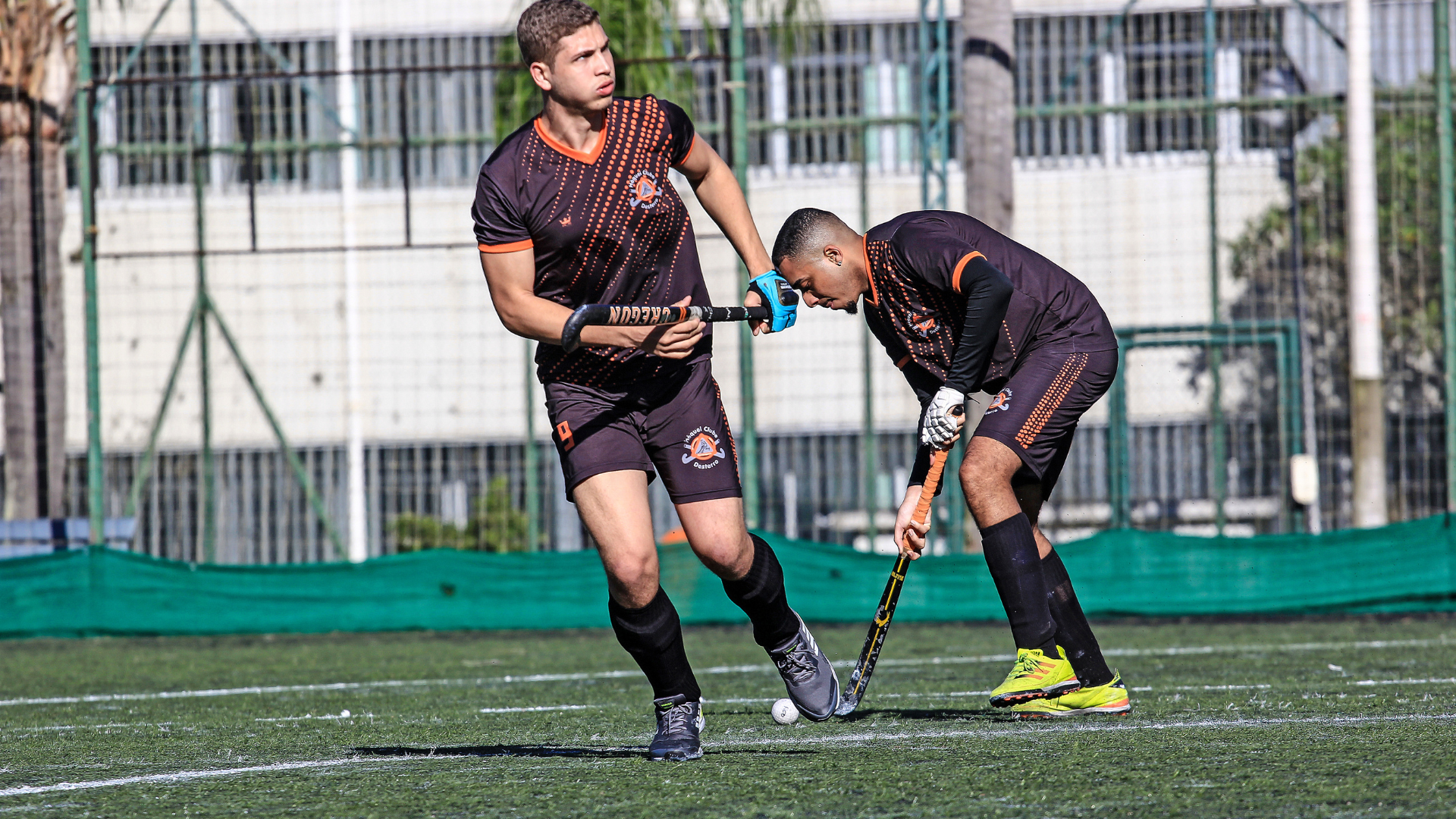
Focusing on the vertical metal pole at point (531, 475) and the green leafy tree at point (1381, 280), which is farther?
the vertical metal pole at point (531, 475)

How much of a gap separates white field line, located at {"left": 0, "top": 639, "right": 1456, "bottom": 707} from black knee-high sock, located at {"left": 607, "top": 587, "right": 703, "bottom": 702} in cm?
283

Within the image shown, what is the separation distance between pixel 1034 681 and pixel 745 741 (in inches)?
35.5

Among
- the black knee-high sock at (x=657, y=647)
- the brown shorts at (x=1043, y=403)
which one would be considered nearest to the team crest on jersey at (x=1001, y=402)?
the brown shorts at (x=1043, y=403)

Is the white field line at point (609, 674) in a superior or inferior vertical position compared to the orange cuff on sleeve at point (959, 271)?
inferior

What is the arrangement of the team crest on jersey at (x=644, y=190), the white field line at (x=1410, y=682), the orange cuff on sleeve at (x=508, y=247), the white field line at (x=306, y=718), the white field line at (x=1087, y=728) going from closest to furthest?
the orange cuff on sleeve at (x=508, y=247) → the team crest on jersey at (x=644, y=190) → the white field line at (x=1087, y=728) → the white field line at (x=306, y=718) → the white field line at (x=1410, y=682)

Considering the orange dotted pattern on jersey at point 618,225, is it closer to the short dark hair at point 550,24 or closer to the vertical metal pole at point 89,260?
the short dark hair at point 550,24

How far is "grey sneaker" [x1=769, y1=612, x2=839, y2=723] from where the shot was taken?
4609 mm

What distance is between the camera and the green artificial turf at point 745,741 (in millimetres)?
3391

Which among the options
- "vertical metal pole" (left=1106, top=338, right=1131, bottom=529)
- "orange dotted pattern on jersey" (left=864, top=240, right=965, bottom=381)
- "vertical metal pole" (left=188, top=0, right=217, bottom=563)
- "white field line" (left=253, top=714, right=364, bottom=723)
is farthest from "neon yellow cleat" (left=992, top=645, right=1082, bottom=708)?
"vertical metal pole" (left=188, top=0, right=217, bottom=563)

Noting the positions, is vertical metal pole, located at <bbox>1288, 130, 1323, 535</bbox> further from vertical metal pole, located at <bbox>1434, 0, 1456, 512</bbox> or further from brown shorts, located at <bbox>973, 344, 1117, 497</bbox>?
brown shorts, located at <bbox>973, 344, 1117, 497</bbox>

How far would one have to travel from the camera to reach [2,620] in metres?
10.5

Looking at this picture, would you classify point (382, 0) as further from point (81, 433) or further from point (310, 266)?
point (81, 433)

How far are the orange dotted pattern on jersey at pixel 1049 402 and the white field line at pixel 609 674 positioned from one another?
2.77 m

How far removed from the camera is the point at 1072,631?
5219mm
